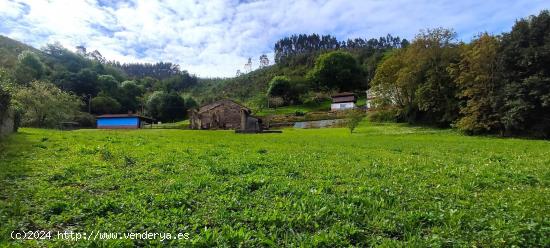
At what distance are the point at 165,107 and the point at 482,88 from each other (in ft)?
266

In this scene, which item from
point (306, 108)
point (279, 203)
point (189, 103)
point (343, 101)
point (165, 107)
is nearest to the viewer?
point (279, 203)

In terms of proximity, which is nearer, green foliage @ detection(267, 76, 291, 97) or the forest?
the forest

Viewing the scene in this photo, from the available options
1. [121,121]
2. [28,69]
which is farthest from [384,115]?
[28,69]

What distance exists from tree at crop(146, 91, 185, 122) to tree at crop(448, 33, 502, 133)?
77.5 m

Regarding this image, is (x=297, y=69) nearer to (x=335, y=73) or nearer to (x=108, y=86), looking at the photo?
(x=335, y=73)

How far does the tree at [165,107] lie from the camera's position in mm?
103312

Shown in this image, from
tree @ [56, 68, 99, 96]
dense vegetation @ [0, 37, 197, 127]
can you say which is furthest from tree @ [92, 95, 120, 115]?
tree @ [56, 68, 99, 96]

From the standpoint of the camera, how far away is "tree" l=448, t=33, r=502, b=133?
139ft

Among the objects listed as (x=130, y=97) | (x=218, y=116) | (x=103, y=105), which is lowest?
(x=218, y=116)

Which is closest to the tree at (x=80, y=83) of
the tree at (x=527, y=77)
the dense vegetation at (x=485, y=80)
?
the dense vegetation at (x=485, y=80)

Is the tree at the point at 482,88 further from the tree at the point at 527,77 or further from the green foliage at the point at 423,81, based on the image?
the green foliage at the point at 423,81

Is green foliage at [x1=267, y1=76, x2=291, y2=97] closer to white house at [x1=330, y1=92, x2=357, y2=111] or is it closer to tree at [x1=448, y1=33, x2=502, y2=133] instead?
white house at [x1=330, y1=92, x2=357, y2=111]

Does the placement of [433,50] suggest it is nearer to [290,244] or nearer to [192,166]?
[192,166]

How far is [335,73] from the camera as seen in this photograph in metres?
122
